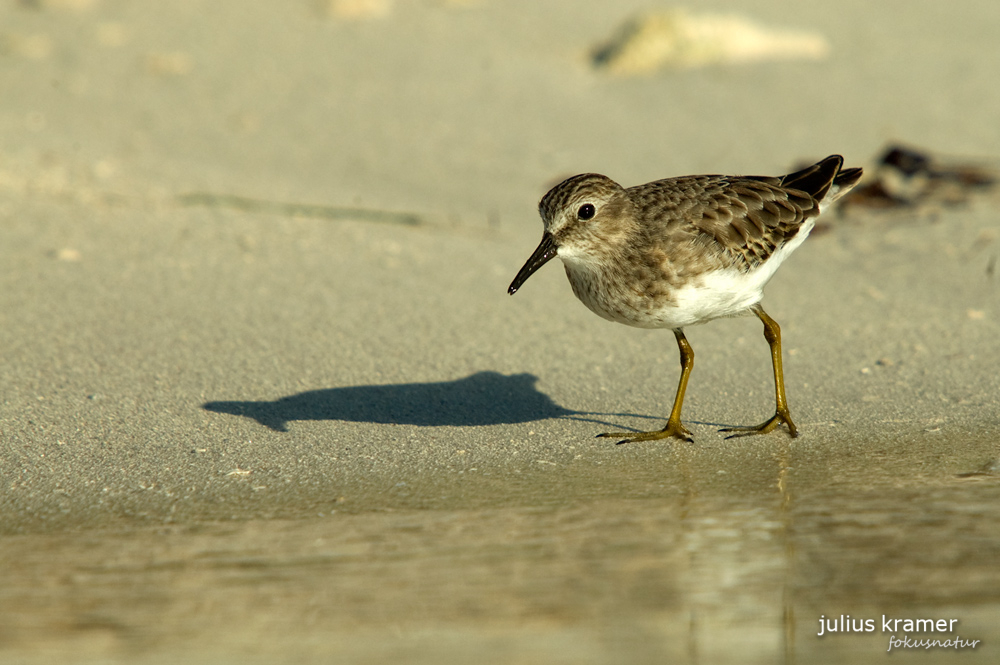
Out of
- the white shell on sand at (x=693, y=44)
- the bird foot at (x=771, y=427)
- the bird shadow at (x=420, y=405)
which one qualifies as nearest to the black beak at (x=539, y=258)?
the bird shadow at (x=420, y=405)

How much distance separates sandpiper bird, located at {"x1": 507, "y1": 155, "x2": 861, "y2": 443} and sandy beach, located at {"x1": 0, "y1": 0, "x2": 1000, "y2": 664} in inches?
21.7

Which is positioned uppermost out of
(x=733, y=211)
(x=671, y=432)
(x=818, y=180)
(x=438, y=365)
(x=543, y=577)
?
(x=818, y=180)

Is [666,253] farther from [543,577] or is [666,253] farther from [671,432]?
→ [543,577]

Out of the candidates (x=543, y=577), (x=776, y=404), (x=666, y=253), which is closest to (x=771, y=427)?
(x=776, y=404)

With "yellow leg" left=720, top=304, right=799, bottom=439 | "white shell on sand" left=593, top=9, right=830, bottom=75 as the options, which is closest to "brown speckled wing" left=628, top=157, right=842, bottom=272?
"yellow leg" left=720, top=304, right=799, bottom=439

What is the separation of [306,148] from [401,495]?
5.35m

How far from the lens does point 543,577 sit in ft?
10.9

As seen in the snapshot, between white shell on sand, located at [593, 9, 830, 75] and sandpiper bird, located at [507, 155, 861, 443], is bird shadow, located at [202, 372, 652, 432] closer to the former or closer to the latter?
sandpiper bird, located at [507, 155, 861, 443]

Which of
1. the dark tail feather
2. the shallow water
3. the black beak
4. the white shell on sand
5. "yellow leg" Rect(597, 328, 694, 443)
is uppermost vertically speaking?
the white shell on sand

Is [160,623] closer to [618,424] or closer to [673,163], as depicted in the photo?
[618,424]

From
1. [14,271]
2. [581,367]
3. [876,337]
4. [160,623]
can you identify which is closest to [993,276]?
[876,337]

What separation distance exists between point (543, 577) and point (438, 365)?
88.4 inches

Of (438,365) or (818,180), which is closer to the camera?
(818,180)

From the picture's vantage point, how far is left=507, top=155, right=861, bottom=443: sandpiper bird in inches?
178
